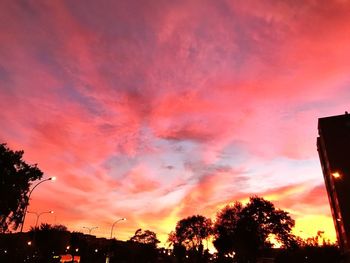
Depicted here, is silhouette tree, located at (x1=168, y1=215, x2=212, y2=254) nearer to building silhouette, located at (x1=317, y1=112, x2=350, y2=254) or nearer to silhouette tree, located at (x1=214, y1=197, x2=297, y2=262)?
silhouette tree, located at (x1=214, y1=197, x2=297, y2=262)

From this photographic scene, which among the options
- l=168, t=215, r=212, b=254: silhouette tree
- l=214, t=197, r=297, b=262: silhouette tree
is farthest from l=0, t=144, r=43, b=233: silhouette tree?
l=168, t=215, r=212, b=254: silhouette tree

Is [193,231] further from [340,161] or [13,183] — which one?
[13,183]

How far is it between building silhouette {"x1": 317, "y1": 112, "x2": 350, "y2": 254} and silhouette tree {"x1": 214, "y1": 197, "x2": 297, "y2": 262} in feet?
39.1

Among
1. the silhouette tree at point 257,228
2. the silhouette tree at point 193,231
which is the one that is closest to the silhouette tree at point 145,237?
the silhouette tree at point 193,231

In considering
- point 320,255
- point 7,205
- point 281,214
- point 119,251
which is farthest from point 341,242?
point 119,251

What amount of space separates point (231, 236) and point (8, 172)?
5873 cm

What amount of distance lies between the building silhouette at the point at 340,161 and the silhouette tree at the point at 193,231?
2396 inches

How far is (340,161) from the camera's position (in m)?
76.1

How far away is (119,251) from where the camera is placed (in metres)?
127

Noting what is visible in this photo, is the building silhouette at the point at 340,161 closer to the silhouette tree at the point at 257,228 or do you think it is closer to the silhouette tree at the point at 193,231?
the silhouette tree at the point at 257,228

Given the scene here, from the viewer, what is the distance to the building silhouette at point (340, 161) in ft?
238

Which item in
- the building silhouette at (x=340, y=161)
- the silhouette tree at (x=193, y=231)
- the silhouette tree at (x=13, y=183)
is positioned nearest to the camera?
the silhouette tree at (x=13, y=183)

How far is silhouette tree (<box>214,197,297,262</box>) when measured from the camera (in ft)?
276

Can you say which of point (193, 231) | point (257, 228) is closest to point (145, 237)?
point (193, 231)
